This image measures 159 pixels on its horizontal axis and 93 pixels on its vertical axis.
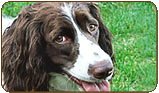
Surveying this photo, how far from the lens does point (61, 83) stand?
3.77 meters

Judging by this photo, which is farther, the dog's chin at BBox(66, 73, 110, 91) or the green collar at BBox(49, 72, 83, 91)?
the green collar at BBox(49, 72, 83, 91)

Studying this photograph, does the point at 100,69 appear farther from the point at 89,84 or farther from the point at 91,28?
Result: the point at 91,28

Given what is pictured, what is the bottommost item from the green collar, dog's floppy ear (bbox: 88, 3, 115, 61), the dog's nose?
the green collar

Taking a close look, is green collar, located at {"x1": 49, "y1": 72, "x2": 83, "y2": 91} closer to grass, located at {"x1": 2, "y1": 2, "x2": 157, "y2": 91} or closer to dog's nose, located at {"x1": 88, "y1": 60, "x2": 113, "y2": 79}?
dog's nose, located at {"x1": 88, "y1": 60, "x2": 113, "y2": 79}

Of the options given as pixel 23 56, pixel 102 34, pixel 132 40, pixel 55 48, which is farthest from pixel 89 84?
pixel 132 40

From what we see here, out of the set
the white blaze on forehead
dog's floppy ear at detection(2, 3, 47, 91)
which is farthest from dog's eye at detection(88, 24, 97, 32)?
dog's floppy ear at detection(2, 3, 47, 91)

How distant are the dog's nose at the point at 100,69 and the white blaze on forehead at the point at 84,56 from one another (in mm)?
38

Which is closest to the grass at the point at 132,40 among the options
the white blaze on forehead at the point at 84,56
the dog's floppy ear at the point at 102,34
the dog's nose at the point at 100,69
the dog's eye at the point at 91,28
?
the dog's floppy ear at the point at 102,34

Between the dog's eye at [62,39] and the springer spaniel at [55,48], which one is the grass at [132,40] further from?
the dog's eye at [62,39]

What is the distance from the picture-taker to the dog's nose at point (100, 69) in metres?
3.07

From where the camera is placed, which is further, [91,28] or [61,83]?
[61,83]

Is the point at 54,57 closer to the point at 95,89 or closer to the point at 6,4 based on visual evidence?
the point at 95,89

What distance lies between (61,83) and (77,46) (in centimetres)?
77

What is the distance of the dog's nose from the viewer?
10.1 ft
